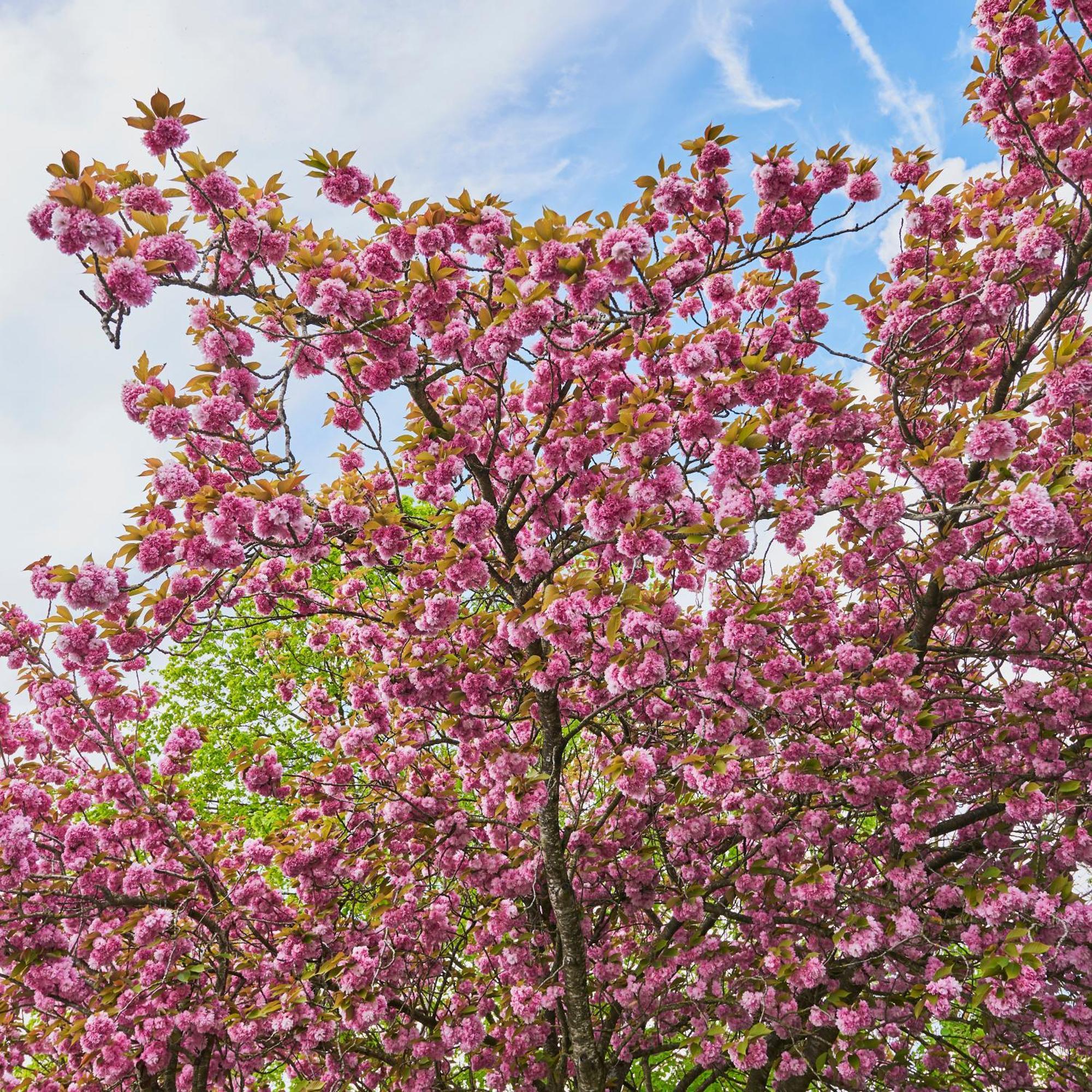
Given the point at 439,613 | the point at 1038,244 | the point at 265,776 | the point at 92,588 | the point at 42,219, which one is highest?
the point at 1038,244

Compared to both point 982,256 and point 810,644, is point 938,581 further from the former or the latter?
point 982,256

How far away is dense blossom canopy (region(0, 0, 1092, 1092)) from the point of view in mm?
4723

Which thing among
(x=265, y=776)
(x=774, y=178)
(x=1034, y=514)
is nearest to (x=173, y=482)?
(x=265, y=776)

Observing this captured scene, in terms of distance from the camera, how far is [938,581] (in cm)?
579

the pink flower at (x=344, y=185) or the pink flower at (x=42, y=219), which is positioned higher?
the pink flower at (x=344, y=185)

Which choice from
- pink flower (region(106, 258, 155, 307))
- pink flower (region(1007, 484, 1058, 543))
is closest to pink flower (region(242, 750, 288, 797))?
pink flower (region(106, 258, 155, 307))

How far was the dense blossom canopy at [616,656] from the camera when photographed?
4723 mm

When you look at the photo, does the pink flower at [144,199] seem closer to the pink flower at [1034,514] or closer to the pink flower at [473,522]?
the pink flower at [473,522]

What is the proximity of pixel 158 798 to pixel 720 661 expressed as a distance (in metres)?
5.70

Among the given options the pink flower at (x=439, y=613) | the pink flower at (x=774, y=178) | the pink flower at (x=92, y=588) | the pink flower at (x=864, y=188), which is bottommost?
the pink flower at (x=92, y=588)

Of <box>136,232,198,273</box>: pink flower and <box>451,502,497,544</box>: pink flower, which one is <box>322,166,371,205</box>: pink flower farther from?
<box>451,502,497,544</box>: pink flower

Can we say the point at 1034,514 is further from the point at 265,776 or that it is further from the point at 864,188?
the point at 265,776

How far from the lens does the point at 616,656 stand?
5.29 m

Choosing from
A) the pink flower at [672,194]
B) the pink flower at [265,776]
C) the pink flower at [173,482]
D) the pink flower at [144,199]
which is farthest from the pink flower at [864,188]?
the pink flower at [265,776]
